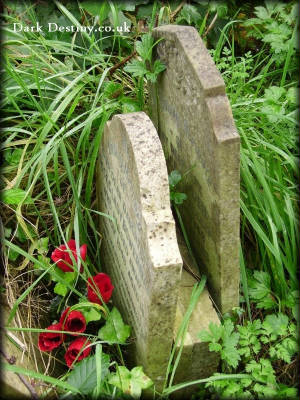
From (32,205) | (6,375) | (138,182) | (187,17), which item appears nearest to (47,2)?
(187,17)

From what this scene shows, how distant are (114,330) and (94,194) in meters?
0.77

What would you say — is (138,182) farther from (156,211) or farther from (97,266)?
(97,266)

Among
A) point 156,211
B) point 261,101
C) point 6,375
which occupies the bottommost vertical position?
point 6,375

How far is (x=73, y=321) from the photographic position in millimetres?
1918

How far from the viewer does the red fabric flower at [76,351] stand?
1842mm

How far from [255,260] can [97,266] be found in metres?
0.73

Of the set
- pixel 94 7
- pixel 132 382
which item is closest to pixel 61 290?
pixel 132 382

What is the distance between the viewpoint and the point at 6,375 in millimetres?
1555

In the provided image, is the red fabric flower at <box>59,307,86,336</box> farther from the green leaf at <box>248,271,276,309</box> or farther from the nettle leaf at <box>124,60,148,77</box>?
the nettle leaf at <box>124,60,148,77</box>

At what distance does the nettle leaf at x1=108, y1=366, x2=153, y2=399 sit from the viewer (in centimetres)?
164

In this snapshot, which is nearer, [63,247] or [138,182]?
[138,182]

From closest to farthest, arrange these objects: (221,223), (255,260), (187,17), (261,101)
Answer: (221,223), (255,260), (261,101), (187,17)

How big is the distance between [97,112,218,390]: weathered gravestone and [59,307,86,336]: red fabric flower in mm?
185

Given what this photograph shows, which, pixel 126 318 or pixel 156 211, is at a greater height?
pixel 156 211
